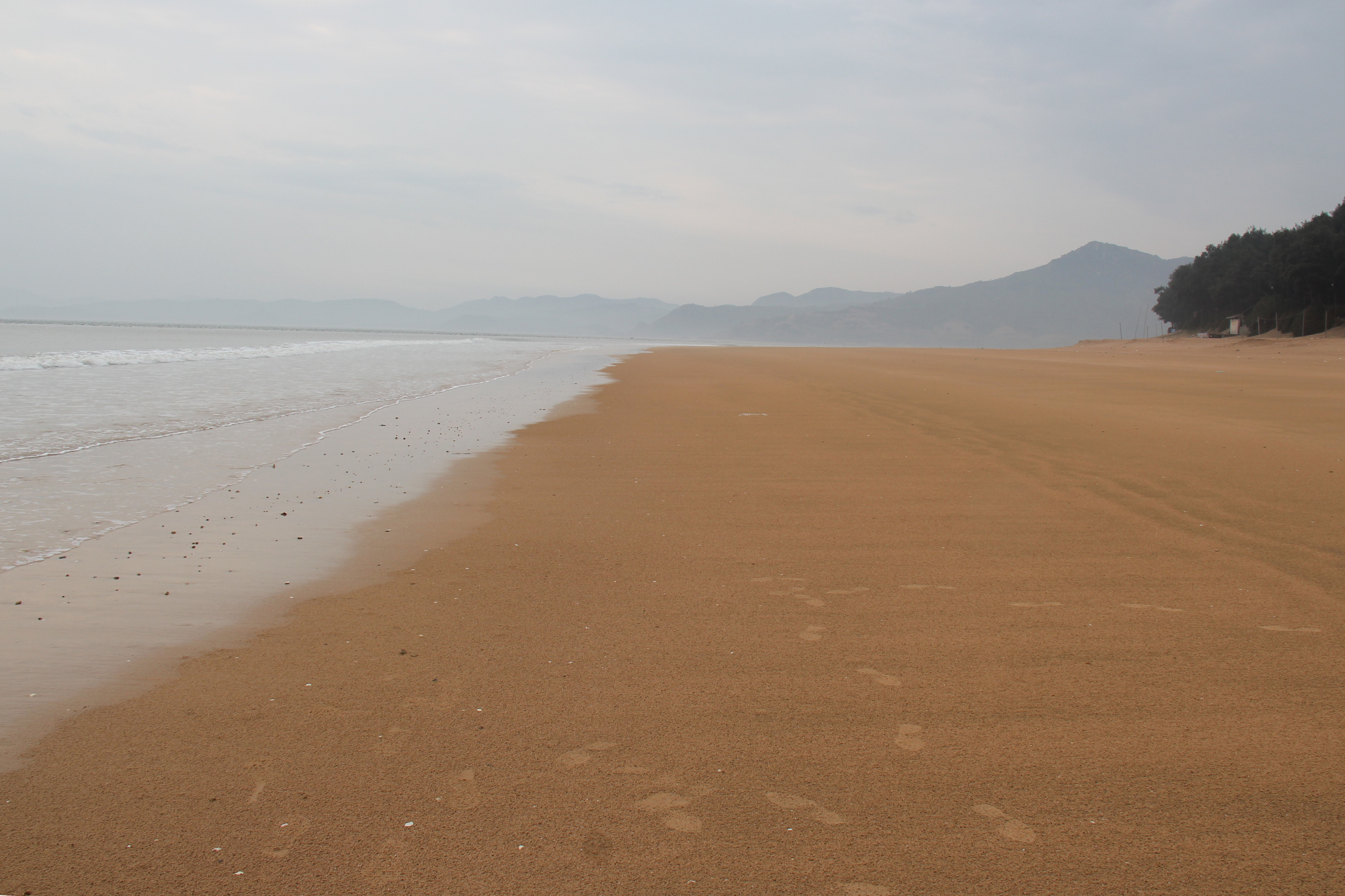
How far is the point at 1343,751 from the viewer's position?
2787 millimetres

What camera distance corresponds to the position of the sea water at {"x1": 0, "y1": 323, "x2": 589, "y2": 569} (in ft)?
21.4

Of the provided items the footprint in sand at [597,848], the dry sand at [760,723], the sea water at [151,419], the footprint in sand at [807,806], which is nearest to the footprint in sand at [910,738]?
the dry sand at [760,723]

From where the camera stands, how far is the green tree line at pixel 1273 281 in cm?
5616

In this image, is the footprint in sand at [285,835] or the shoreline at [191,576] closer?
the footprint in sand at [285,835]

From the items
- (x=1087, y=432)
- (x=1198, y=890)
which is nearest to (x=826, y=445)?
(x=1087, y=432)

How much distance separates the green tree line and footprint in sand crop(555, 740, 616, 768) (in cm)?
6961

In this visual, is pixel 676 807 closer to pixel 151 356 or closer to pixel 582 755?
pixel 582 755

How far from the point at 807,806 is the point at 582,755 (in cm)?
79

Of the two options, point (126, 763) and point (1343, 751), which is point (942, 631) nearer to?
point (1343, 751)

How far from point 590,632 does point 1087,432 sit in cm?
932

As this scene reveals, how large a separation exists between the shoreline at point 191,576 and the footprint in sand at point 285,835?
3.60ft

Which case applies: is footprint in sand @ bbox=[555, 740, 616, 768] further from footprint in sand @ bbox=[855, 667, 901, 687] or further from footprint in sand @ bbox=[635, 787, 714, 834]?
footprint in sand @ bbox=[855, 667, 901, 687]

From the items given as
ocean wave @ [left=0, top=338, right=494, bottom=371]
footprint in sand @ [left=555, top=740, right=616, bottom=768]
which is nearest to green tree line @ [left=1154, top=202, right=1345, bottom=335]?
ocean wave @ [left=0, top=338, right=494, bottom=371]

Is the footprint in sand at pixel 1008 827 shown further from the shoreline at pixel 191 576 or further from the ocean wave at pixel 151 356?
the ocean wave at pixel 151 356
